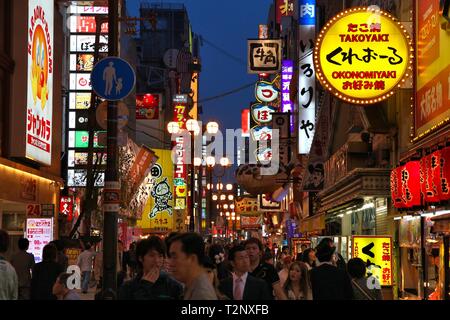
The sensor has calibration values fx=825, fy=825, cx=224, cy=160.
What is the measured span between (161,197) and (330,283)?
47642 mm

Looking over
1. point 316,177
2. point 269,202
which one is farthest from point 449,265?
point 269,202

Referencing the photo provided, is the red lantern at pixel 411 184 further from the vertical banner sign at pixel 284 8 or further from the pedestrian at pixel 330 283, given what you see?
the vertical banner sign at pixel 284 8

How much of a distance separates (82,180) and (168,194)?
694 inches

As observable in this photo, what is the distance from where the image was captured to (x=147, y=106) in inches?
3388

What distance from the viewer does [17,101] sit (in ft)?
70.4

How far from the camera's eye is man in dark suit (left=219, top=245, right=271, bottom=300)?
840 centimetres

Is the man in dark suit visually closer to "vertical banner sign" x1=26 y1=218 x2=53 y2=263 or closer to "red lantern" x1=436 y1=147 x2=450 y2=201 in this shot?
"red lantern" x1=436 y1=147 x2=450 y2=201

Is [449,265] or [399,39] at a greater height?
[399,39]

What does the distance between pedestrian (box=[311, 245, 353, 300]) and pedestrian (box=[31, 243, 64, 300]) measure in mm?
3888

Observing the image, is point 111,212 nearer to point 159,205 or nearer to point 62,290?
point 62,290

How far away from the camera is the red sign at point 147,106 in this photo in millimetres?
85938

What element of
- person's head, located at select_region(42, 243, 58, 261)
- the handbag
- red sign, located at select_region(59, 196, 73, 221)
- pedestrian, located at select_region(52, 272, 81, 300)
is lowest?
the handbag

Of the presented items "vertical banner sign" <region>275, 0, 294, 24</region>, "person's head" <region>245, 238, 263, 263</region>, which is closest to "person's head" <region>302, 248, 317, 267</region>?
"person's head" <region>245, 238, 263, 263</region>
